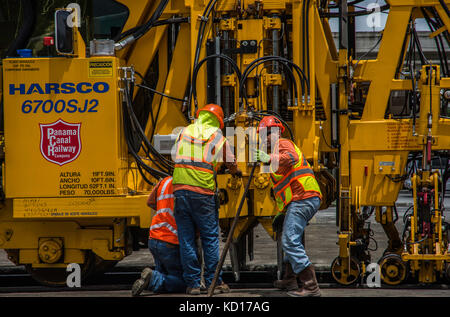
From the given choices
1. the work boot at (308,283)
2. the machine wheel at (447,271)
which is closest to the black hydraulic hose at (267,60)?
the work boot at (308,283)

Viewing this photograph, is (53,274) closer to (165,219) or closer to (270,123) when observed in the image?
(165,219)

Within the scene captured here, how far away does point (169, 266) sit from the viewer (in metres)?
6.16

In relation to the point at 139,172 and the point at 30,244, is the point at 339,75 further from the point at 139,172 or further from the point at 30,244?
the point at 30,244

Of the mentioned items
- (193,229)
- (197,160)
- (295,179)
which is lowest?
(193,229)

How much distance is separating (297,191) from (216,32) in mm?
1936

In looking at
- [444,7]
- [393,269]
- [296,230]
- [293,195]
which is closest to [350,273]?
[393,269]

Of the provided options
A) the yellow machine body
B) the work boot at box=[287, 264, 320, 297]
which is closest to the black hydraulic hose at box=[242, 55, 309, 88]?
the yellow machine body

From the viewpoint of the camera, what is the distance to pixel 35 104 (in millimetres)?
6500

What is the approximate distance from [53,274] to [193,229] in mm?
2127

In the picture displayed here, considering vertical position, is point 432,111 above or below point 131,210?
above

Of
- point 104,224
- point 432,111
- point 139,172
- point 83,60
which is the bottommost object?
point 104,224

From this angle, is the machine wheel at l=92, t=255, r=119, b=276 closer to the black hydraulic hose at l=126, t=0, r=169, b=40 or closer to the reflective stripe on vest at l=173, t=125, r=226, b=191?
the reflective stripe on vest at l=173, t=125, r=226, b=191
